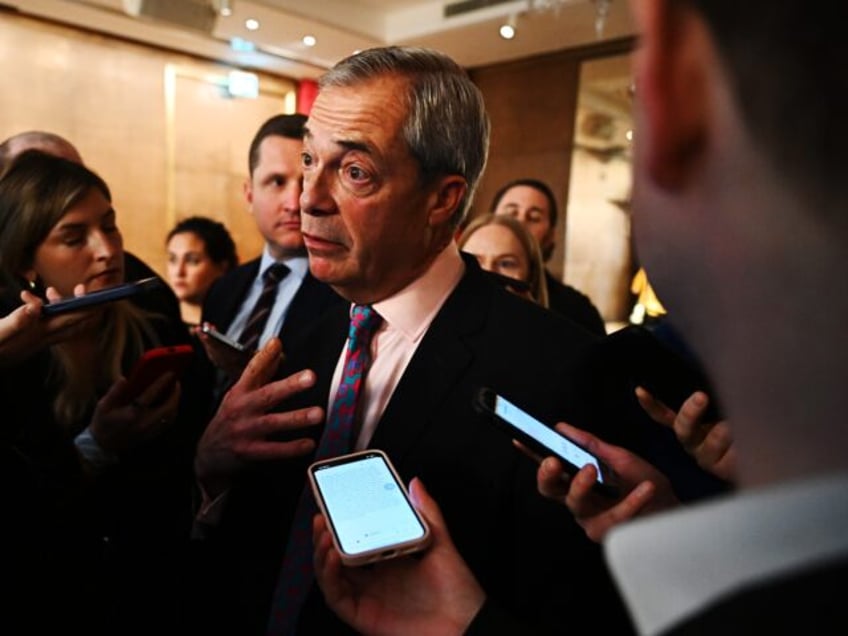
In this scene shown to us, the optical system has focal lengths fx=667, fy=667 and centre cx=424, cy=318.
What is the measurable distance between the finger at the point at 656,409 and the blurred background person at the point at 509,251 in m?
1.44

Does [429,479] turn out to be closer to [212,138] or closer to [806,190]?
[806,190]

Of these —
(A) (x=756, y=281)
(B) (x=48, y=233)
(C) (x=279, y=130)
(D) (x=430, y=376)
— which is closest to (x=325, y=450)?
(D) (x=430, y=376)

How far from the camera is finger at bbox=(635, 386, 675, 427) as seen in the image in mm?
1204

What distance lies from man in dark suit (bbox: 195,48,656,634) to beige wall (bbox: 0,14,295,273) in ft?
19.0

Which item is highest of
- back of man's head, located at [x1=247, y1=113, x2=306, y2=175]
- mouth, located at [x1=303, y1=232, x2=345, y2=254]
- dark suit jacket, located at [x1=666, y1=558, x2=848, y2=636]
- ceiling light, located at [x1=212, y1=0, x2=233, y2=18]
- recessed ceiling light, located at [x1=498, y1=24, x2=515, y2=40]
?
recessed ceiling light, located at [x1=498, y1=24, x2=515, y2=40]

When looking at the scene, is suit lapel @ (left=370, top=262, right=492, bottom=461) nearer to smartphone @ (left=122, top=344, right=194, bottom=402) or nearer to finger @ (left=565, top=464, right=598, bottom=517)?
finger @ (left=565, top=464, right=598, bottom=517)

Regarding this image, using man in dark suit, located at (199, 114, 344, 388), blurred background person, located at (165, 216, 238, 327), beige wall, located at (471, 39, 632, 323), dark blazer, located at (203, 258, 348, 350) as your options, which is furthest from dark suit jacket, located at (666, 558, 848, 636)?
beige wall, located at (471, 39, 632, 323)

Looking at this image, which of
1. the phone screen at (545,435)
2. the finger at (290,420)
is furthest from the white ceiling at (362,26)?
the phone screen at (545,435)

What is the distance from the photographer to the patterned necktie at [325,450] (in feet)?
3.95

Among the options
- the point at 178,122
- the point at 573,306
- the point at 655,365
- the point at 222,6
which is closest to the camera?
the point at 655,365

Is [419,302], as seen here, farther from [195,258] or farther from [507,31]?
[507,31]

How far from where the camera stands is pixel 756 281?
386mm

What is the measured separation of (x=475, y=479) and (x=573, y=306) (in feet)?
6.37

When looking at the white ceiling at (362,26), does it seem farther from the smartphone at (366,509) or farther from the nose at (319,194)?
the smartphone at (366,509)
